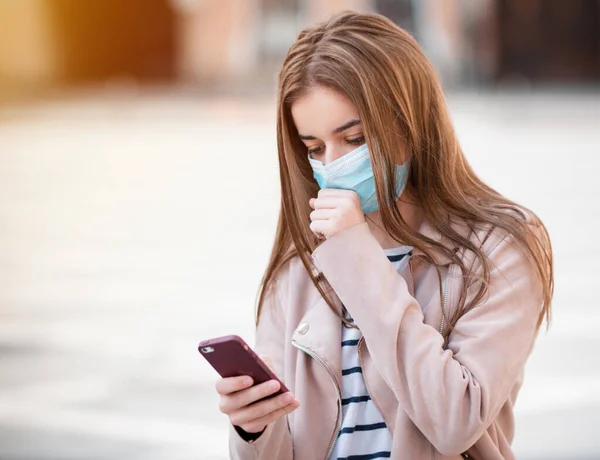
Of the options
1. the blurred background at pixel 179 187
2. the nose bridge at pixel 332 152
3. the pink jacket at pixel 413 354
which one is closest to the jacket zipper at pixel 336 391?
the pink jacket at pixel 413 354

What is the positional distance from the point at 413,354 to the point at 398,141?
16.4 inches

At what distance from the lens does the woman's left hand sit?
1.84 m

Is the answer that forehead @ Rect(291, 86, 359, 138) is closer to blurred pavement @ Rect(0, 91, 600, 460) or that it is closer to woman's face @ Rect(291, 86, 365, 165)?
woman's face @ Rect(291, 86, 365, 165)

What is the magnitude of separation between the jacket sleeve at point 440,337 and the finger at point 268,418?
0.56 feet

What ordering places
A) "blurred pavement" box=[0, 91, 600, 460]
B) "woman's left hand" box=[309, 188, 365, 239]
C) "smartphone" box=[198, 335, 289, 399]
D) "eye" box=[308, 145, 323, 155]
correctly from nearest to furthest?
"smartphone" box=[198, 335, 289, 399] → "woman's left hand" box=[309, 188, 365, 239] → "eye" box=[308, 145, 323, 155] → "blurred pavement" box=[0, 91, 600, 460]

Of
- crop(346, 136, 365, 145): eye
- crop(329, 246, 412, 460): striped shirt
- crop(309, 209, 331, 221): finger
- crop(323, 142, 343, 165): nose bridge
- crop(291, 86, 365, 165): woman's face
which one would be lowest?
crop(329, 246, 412, 460): striped shirt

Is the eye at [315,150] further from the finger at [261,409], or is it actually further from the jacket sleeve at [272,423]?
the finger at [261,409]

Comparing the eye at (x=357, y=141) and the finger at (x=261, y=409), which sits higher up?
the eye at (x=357, y=141)

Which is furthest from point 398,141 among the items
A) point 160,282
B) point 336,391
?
point 160,282

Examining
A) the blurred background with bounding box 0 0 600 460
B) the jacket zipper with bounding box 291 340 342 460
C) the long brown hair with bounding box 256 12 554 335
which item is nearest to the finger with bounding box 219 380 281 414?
the jacket zipper with bounding box 291 340 342 460

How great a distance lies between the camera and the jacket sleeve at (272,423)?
1.92m

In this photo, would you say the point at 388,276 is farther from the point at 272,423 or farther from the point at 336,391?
the point at 272,423

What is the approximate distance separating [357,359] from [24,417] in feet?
8.17

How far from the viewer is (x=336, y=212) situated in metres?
1.84
